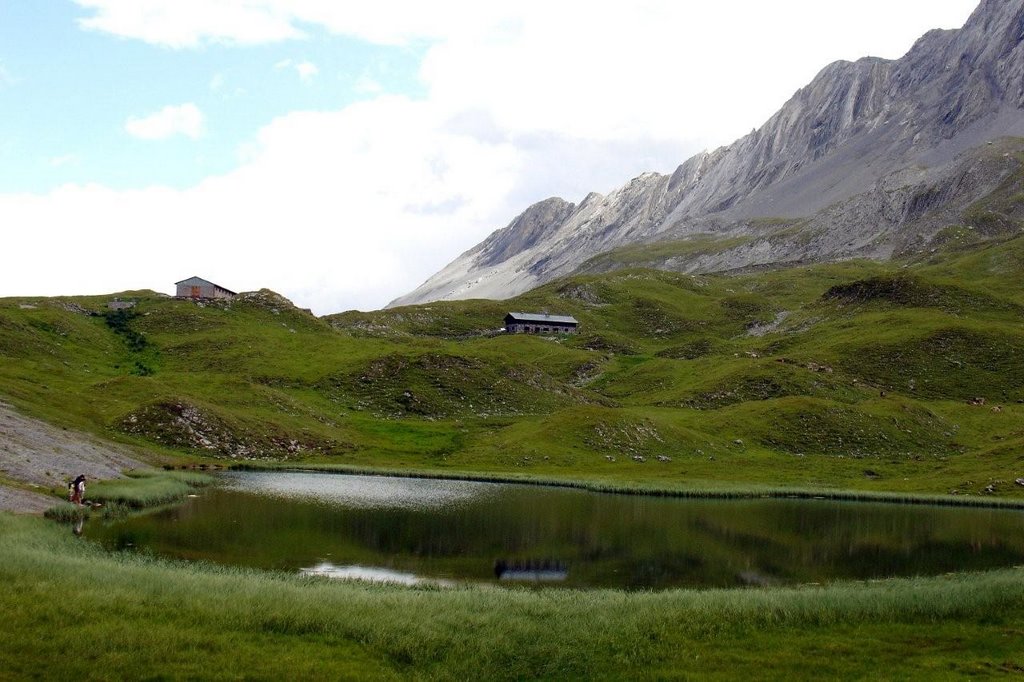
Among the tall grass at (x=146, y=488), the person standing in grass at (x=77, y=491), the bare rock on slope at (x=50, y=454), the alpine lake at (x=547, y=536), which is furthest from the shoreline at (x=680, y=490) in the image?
the person standing in grass at (x=77, y=491)

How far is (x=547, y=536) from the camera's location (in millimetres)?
60000

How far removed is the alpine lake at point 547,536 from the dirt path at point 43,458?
6300 mm

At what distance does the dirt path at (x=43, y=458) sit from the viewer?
55.0 m

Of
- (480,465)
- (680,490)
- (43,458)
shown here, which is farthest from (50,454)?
(680,490)

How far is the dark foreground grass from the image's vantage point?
25.1m

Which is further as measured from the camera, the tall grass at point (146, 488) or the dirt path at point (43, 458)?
the tall grass at point (146, 488)

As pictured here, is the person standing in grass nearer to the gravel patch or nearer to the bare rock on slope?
the gravel patch

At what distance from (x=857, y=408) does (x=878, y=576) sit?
104 metres

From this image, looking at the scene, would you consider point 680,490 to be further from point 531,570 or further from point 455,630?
point 455,630

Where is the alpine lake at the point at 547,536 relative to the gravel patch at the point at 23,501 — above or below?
below

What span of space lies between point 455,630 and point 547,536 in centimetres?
2977

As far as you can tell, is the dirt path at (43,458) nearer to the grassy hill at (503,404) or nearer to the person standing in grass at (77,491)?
the person standing in grass at (77,491)

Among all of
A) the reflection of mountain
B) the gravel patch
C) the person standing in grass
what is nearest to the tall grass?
A: the person standing in grass

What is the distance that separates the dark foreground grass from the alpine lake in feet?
28.5
